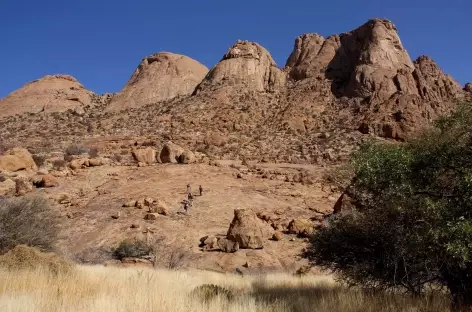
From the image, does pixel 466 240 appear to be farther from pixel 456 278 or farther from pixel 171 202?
pixel 171 202

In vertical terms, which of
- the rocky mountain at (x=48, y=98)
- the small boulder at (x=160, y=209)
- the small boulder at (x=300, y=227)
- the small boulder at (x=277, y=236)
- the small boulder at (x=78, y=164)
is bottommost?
the small boulder at (x=277, y=236)

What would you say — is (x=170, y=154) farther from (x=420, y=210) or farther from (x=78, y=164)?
(x=420, y=210)

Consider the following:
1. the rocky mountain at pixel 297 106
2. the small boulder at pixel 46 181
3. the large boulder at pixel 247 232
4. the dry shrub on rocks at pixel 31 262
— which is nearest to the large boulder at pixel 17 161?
the small boulder at pixel 46 181

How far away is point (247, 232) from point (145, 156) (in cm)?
1893

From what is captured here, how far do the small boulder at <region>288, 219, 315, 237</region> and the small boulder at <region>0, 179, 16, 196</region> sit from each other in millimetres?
16098

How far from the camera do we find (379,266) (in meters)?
8.99

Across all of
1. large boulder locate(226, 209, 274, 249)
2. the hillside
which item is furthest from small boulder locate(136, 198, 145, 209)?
large boulder locate(226, 209, 274, 249)

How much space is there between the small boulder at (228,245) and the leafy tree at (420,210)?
974 centimetres

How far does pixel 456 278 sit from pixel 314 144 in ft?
123

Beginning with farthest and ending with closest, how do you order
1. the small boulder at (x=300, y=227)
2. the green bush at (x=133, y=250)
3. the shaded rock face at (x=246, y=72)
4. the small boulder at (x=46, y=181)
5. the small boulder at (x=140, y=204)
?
the shaded rock face at (x=246, y=72), the small boulder at (x=46, y=181), the small boulder at (x=140, y=204), the small boulder at (x=300, y=227), the green bush at (x=133, y=250)

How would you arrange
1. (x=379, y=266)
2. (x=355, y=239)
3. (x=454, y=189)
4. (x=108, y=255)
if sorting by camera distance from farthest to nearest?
(x=108, y=255), (x=355, y=239), (x=379, y=266), (x=454, y=189)

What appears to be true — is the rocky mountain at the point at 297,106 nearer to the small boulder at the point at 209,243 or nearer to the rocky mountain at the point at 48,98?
the rocky mountain at the point at 48,98

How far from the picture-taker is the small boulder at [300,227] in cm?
2139

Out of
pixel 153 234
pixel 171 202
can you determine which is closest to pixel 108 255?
pixel 153 234
